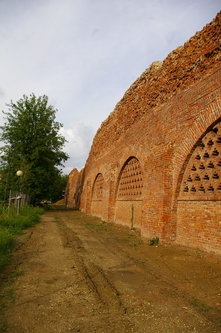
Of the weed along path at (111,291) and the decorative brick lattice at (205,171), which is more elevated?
the decorative brick lattice at (205,171)

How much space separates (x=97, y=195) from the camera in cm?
1911

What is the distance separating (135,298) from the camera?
371cm

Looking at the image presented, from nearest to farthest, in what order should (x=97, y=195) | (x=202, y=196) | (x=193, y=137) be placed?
1. (x=202, y=196)
2. (x=193, y=137)
3. (x=97, y=195)

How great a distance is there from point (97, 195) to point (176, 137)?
12382 millimetres

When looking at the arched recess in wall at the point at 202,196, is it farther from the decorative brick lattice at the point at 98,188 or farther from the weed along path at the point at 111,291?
the decorative brick lattice at the point at 98,188

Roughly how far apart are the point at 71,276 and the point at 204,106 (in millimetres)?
4810

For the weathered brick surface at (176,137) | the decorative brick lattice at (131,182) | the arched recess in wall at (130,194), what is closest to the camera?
the weathered brick surface at (176,137)

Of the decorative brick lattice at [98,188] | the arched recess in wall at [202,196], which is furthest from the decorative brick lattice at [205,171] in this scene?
the decorative brick lattice at [98,188]

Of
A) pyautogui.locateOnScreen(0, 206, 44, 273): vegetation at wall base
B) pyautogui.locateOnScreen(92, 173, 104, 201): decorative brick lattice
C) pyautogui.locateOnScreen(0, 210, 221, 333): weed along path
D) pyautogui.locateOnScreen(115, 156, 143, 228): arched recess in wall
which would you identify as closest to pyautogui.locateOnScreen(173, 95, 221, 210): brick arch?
pyautogui.locateOnScreen(0, 210, 221, 333): weed along path

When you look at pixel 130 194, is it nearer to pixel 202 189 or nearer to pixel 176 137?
pixel 176 137

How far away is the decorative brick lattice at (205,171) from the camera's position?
19.7 ft

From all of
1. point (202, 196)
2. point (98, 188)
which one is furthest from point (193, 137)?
point (98, 188)

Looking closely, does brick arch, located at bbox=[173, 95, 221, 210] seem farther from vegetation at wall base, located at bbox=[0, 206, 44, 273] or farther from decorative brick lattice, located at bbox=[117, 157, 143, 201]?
vegetation at wall base, located at bbox=[0, 206, 44, 273]

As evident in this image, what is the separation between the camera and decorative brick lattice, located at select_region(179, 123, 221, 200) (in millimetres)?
6013
